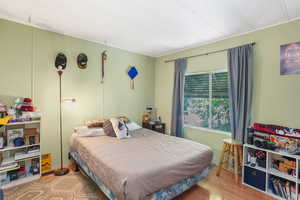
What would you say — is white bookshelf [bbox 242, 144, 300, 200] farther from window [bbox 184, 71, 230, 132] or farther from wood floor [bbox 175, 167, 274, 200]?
window [bbox 184, 71, 230, 132]

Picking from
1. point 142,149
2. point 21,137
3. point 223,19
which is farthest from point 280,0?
point 21,137

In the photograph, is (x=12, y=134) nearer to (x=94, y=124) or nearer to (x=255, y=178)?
(x=94, y=124)

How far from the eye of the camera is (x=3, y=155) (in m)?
2.29

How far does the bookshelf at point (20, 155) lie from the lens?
216 centimetres

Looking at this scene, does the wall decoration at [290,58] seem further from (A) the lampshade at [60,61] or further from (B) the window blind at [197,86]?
(A) the lampshade at [60,61]

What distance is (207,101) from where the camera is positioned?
330cm

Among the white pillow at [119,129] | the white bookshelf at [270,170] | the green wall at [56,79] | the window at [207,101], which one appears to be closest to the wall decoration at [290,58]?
the window at [207,101]

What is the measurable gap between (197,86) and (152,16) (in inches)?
76.2

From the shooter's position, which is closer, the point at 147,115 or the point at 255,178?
the point at 255,178

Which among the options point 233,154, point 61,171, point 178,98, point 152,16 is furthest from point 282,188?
point 61,171

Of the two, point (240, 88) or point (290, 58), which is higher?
point (290, 58)

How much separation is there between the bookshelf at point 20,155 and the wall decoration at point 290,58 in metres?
4.04

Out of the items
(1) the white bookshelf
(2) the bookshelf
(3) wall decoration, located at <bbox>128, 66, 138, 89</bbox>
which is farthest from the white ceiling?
(1) the white bookshelf

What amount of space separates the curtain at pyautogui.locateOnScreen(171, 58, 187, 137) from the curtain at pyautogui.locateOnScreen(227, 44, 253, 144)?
111 centimetres
